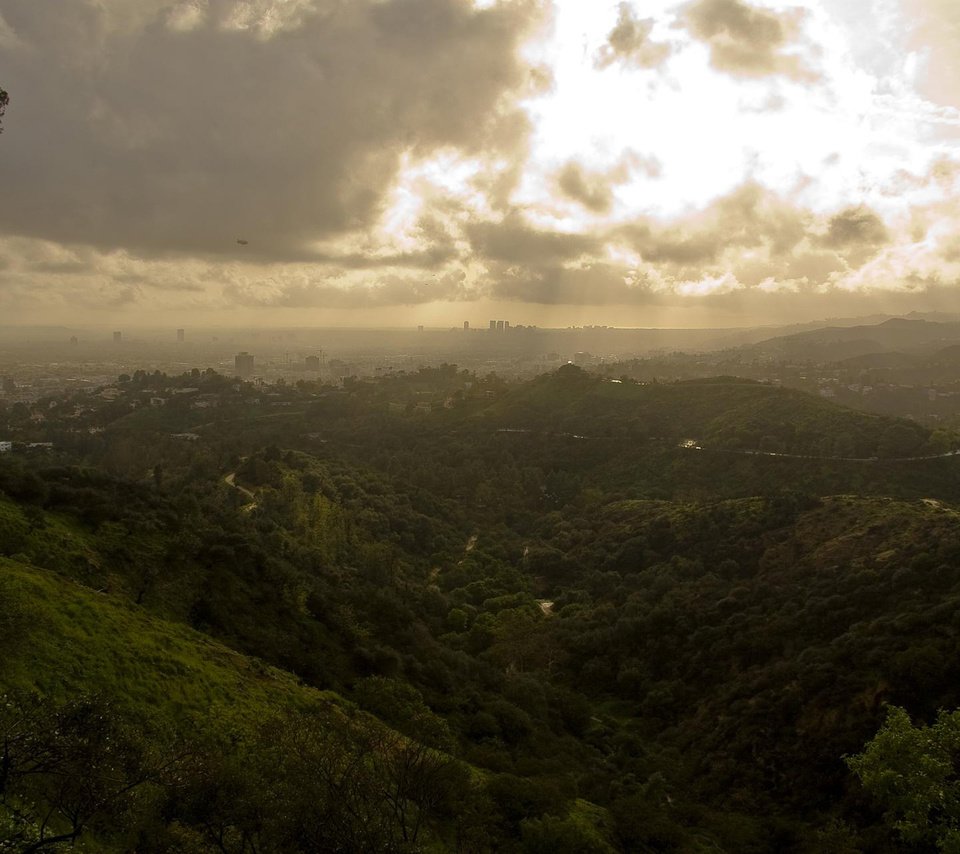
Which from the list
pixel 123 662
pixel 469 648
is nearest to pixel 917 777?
pixel 123 662

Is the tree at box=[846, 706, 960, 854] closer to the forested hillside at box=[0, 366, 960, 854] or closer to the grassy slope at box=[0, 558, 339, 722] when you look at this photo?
the forested hillside at box=[0, 366, 960, 854]

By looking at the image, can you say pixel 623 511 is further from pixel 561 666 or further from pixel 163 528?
pixel 163 528

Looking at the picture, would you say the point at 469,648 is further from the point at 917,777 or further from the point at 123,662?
the point at 123,662

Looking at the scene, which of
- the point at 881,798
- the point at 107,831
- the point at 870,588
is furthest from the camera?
the point at 870,588

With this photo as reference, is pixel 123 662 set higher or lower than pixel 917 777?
higher

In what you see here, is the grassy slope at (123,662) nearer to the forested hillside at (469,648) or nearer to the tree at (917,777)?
the forested hillside at (469,648)

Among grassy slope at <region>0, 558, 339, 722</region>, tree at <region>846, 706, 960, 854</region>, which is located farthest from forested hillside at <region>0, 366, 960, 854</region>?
tree at <region>846, 706, 960, 854</region>

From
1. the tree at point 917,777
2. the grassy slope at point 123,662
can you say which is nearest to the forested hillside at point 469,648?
the grassy slope at point 123,662

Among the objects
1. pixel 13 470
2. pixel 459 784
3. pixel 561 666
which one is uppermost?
pixel 13 470

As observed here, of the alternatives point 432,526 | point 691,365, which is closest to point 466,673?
point 432,526
